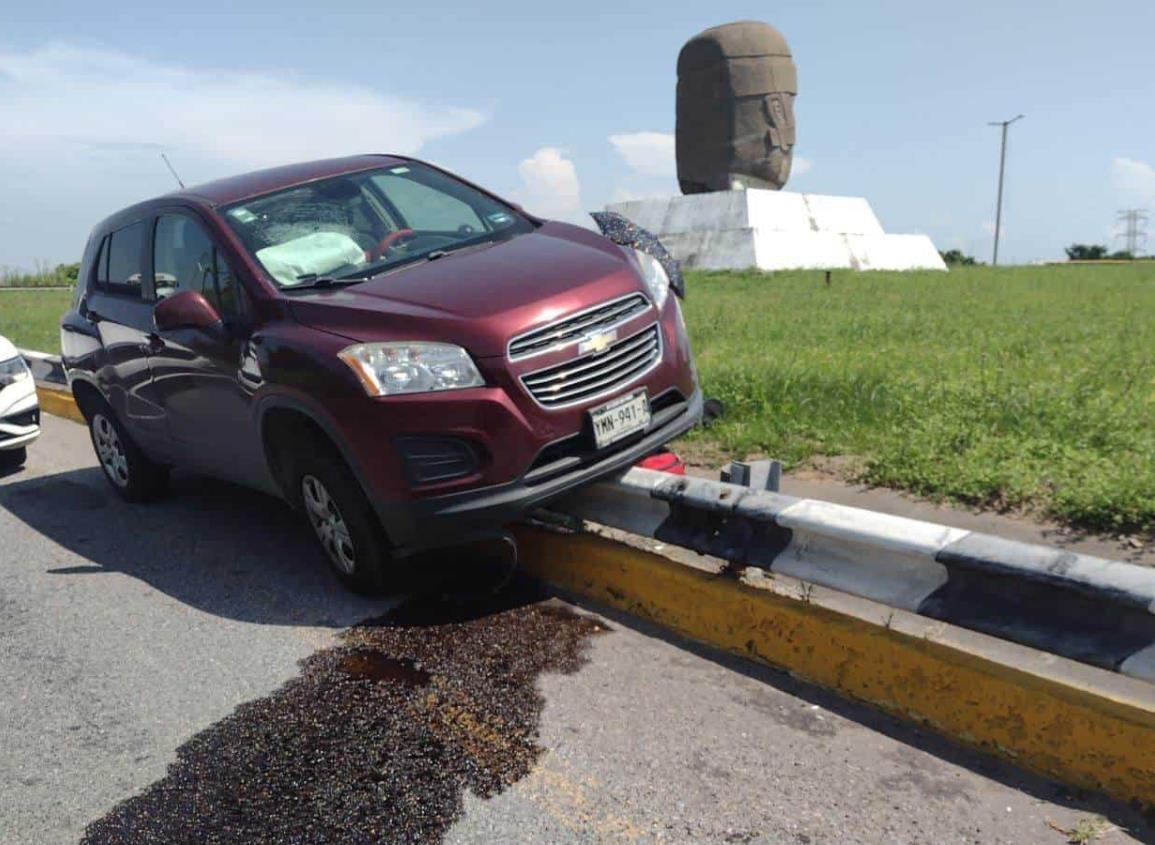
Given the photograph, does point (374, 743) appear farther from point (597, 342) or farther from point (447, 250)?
point (447, 250)

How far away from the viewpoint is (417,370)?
12.9 ft

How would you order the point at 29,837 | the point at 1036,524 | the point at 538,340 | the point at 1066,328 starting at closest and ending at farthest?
1. the point at 29,837
2. the point at 538,340
3. the point at 1036,524
4. the point at 1066,328

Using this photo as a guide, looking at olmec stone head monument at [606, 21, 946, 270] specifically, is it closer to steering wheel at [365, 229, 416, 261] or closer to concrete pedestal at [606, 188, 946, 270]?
concrete pedestal at [606, 188, 946, 270]

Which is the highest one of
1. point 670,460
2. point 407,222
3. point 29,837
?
point 407,222

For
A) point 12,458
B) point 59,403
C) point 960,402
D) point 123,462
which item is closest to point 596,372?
point 960,402

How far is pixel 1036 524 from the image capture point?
14.9 feet

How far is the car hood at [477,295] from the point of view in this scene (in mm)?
3984

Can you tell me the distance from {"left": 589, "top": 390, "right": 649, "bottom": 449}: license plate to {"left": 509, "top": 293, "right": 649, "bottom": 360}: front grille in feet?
0.99

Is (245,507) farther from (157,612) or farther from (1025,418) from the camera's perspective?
(1025,418)

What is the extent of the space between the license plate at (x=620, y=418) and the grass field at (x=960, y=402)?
5.44 feet

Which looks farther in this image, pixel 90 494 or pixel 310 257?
pixel 90 494

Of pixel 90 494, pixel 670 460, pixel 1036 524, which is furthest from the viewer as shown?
pixel 90 494

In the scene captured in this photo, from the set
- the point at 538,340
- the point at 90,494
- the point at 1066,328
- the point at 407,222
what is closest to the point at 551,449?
the point at 538,340

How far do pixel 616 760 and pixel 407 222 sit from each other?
3036mm
